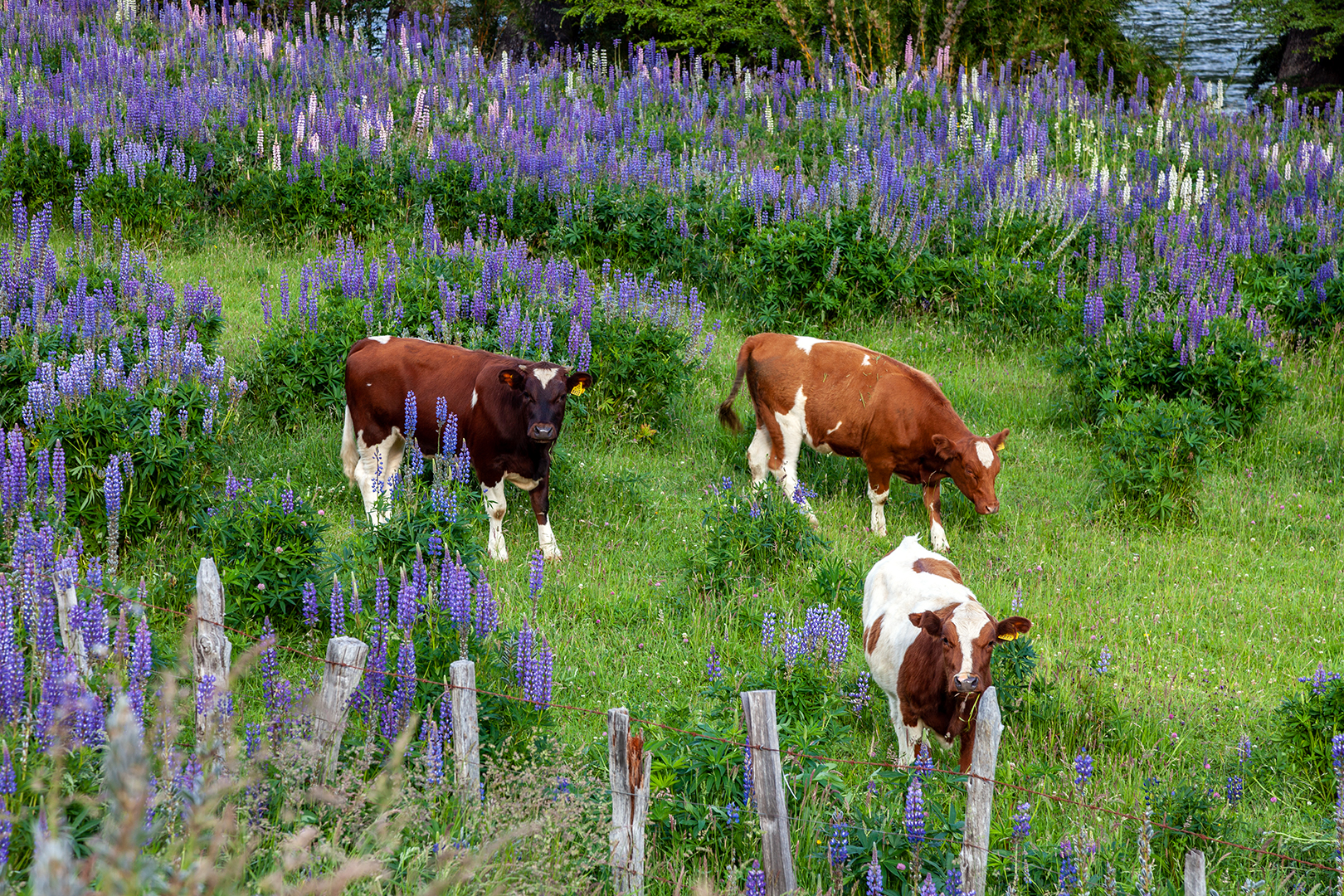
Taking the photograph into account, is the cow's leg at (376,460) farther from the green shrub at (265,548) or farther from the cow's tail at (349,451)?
the green shrub at (265,548)

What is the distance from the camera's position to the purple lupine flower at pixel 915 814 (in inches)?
170

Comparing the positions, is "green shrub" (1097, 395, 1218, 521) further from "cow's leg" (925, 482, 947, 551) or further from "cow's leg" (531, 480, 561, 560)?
"cow's leg" (531, 480, 561, 560)

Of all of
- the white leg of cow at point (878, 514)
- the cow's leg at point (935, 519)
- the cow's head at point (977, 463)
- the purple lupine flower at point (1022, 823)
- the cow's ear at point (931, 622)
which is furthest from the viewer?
the white leg of cow at point (878, 514)

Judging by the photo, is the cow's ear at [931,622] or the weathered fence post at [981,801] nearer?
the weathered fence post at [981,801]

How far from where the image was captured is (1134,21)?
999 inches

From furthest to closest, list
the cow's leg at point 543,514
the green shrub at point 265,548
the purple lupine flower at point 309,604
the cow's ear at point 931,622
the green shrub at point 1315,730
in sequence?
the cow's leg at point 543,514 < the green shrub at point 265,548 < the purple lupine flower at point 309,604 < the green shrub at point 1315,730 < the cow's ear at point 931,622

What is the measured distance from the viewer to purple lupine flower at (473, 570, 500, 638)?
5.39m

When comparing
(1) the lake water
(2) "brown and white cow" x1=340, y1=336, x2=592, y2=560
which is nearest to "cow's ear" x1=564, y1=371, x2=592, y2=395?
(2) "brown and white cow" x1=340, y1=336, x2=592, y2=560

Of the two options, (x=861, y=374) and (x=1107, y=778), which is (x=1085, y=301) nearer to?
(x=861, y=374)

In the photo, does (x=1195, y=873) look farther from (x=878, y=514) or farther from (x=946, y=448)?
(x=878, y=514)

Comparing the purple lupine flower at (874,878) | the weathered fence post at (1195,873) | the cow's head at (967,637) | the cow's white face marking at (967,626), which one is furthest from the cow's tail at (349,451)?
the weathered fence post at (1195,873)

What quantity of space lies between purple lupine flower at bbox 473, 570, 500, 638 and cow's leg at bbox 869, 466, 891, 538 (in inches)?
172

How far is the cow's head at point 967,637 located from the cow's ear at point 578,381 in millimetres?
3373

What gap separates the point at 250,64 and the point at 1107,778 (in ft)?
54.7
